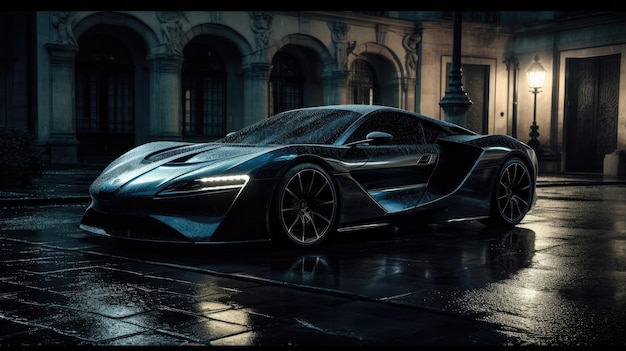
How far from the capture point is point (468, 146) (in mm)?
7527

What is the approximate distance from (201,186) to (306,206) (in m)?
0.93

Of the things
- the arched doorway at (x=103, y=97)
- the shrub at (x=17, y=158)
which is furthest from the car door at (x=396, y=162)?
the arched doorway at (x=103, y=97)

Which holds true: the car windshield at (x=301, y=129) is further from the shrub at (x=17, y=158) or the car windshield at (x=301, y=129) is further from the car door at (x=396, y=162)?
the shrub at (x=17, y=158)

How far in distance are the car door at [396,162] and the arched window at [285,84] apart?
65.1 ft

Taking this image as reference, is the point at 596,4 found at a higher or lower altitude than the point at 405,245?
higher

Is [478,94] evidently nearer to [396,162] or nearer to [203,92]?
[203,92]

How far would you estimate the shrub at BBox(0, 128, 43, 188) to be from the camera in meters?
12.8

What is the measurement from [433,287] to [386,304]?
1.95 ft

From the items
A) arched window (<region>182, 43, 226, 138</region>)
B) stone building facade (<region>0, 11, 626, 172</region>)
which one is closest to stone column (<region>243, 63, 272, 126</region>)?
stone building facade (<region>0, 11, 626, 172</region>)

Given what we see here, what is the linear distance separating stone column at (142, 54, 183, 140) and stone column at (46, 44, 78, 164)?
2.60m

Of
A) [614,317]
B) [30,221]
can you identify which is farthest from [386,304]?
[30,221]

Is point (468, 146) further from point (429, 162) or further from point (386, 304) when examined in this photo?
point (386, 304)

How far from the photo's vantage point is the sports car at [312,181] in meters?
5.71

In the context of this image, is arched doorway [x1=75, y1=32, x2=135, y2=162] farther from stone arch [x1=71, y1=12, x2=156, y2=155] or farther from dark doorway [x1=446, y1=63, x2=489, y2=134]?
dark doorway [x1=446, y1=63, x2=489, y2=134]
